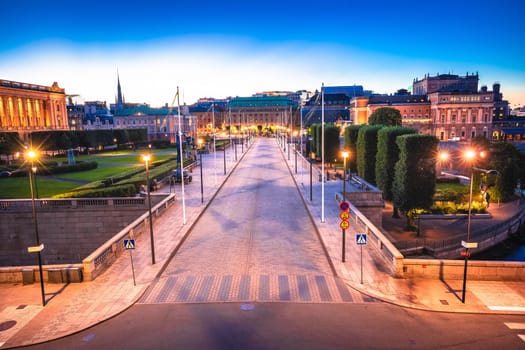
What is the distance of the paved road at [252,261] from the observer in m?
15.4

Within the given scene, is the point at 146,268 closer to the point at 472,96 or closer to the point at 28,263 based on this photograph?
the point at 28,263

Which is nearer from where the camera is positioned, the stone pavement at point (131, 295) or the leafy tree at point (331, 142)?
the stone pavement at point (131, 295)

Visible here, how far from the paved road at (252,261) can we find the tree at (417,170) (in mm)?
8780

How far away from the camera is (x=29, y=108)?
408 feet

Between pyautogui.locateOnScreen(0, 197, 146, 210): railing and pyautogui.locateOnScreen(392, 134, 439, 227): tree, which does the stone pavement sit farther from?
pyautogui.locateOnScreen(392, 134, 439, 227): tree

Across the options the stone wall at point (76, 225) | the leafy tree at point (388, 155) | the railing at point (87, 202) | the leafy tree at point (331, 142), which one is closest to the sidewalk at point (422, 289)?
the leafy tree at point (388, 155)

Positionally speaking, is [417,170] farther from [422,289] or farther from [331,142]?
[331,142]

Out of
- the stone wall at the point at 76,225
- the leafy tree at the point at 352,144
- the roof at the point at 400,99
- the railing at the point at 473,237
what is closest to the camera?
the railing at the point at 473,237

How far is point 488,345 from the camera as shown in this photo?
11758 mm

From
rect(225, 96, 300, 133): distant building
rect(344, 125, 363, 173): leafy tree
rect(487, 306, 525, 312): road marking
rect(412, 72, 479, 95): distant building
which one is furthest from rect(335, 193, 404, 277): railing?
rect(412, 72, 479, 95): distant building

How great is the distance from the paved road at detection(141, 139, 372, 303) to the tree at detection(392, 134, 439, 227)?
28.8ft

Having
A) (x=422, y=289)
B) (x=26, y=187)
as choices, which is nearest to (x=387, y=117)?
(x=422, y=289)

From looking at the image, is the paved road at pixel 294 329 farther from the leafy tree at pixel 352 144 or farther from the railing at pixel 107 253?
the leafy tree at pixel 352 144

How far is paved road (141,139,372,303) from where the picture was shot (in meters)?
15.4
